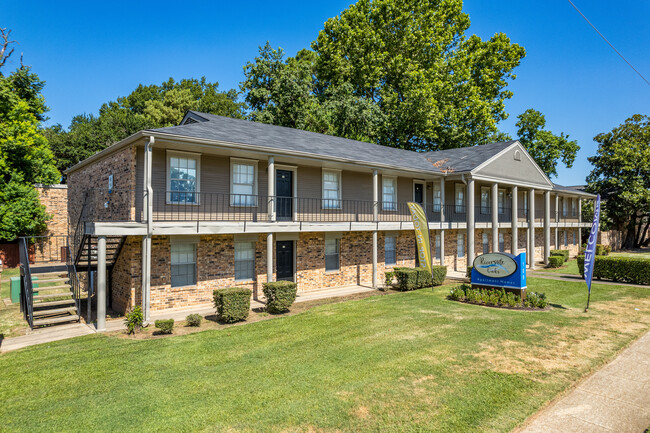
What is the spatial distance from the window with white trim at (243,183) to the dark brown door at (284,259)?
2.35m

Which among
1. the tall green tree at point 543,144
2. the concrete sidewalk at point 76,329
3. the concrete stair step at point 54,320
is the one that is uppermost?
the tall green tree at point 543,144

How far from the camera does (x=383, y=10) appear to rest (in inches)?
1427

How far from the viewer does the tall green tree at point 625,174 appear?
130ft

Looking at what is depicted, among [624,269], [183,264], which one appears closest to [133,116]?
[183,264]

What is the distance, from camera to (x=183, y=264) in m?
13.3

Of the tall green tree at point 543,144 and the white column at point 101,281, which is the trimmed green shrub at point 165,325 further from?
the tall green tree at point 543,144

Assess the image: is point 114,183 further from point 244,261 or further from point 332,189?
point 332,189

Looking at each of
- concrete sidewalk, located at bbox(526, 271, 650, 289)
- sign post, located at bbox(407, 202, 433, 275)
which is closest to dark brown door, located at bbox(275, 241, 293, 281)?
sign post, located at bbox(407, 202, 433, 275)

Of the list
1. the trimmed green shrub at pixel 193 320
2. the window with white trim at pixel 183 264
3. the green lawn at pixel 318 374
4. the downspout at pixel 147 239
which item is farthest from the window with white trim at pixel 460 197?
the downspout at pixel 147 239

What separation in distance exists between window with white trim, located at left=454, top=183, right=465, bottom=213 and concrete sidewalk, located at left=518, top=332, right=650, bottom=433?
16433 millimetres

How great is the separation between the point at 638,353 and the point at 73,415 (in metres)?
11.8

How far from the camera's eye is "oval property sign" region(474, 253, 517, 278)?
14.3m

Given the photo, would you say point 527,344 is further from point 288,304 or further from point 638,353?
point 288,304

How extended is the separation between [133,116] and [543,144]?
44493 mm
